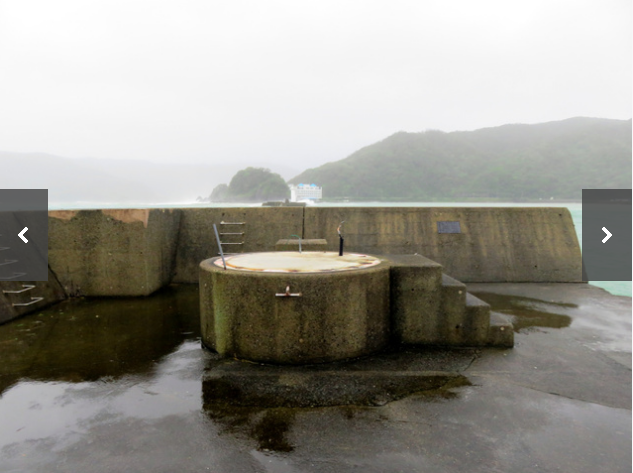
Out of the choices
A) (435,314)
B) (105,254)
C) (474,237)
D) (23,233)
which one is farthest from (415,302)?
(23,233)

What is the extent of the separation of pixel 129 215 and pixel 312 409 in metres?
6.98

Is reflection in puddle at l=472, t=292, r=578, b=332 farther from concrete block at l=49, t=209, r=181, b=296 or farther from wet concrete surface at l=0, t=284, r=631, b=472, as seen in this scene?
concrete block at l=49, t=209, r=181, b=296

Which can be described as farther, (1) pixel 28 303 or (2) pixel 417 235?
(2) pixel 417 235

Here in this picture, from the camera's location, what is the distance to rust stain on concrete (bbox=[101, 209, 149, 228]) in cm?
873

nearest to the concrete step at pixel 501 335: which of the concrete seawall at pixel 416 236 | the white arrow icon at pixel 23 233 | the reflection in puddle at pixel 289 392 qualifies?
the reflection in puddle at pixel 289 392

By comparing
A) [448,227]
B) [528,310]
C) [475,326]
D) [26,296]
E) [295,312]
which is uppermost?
[448,227]

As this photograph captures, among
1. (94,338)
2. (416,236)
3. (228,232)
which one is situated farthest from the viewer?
(416,236)

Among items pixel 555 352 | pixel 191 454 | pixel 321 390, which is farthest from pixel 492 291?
pixel 191 454

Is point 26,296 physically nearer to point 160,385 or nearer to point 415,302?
point 160,385

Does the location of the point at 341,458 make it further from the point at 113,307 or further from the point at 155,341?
the point at 113,307

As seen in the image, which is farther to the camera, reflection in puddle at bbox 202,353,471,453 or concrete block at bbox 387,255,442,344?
concrete block at bbox 387,255,442,344

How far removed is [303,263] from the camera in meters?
5.66

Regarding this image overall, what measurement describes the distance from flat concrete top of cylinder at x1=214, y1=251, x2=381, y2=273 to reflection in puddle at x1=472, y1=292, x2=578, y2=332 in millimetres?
2911

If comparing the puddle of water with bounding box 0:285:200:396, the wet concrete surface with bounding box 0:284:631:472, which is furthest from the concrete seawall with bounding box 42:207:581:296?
the wet concrete surface with bounding box 0:284:631:472
